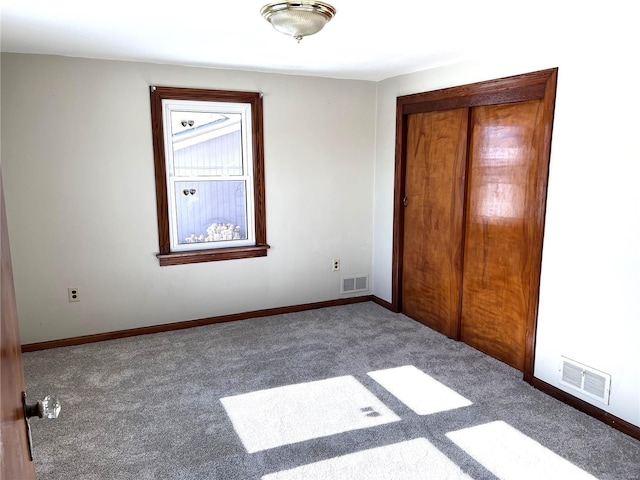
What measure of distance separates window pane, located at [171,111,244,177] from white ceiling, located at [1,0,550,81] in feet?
1.44

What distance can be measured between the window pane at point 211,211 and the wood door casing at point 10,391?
289 cm

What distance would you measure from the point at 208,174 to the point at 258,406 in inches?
79.9

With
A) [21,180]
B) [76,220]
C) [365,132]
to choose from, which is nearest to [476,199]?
[365,132]

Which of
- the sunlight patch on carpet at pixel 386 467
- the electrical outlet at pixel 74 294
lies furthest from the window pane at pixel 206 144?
the sunlight patch on carpet at pixel 386 467

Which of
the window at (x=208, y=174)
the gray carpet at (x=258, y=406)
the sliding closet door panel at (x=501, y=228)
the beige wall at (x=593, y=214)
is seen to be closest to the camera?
the gray carpet at (x=258, y=406)

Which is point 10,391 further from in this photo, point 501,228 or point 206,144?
point 206,144

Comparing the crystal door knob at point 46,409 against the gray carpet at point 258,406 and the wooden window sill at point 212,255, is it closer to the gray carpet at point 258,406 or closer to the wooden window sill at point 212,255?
the gray carpet at point 258,406

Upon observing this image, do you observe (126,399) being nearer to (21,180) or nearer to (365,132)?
(21,180)

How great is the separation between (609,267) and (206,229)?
2.97 metres

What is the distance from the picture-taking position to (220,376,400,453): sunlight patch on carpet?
2455mm

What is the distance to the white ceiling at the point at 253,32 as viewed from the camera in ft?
7.36

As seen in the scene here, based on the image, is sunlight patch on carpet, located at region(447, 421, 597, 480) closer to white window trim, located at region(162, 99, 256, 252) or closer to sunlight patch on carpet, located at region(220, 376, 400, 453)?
sunlight patch on carpet, located at region(220, 376, 400, 453)

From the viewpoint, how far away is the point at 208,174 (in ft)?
12.9

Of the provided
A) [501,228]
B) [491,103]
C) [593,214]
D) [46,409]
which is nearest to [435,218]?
[501,228]
